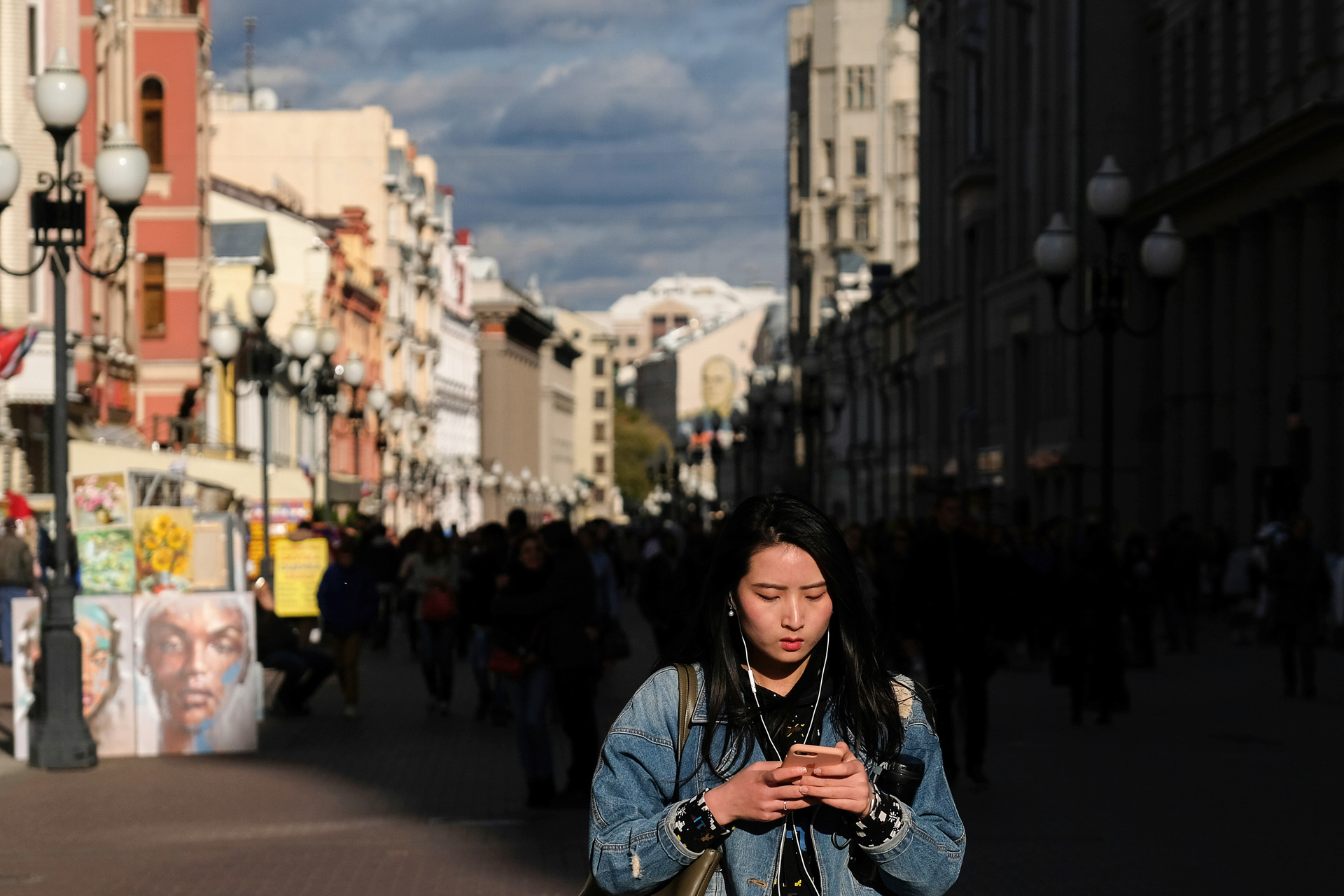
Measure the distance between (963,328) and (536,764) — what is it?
47.7 metres

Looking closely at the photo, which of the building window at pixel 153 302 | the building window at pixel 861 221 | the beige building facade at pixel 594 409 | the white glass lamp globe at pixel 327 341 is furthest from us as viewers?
the beige building facade at pixel 594 409

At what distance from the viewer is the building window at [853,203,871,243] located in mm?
113625

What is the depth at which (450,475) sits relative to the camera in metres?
110


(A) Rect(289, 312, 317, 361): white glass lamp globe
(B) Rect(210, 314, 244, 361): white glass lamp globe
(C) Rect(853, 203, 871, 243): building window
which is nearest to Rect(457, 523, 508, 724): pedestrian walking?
(B) Rect(210, 314, 244, 361): white glass lamp globe

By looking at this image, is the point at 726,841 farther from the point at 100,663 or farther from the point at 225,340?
the point at 225,340

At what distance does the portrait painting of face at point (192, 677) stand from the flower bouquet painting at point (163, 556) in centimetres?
51

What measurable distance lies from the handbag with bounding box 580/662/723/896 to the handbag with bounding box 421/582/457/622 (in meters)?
16.8

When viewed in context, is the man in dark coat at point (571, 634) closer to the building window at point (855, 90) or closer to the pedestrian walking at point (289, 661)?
the pedestrian walking at point (289, 661)

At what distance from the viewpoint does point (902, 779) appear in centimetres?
389

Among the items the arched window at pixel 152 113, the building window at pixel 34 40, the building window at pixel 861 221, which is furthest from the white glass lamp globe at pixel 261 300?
the building window at pixel 861 221

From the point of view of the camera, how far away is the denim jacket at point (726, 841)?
3.87m

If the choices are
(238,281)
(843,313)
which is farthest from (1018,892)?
(843,313)

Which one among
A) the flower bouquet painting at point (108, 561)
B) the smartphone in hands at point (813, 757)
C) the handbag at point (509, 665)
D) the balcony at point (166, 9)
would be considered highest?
the balcony at point (166, 9)

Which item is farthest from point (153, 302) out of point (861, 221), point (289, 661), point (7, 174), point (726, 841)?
point (861, 221)
